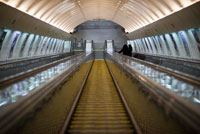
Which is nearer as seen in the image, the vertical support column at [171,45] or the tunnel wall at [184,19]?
the tunnel wall at [184,19]

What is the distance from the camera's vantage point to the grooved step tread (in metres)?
4.76

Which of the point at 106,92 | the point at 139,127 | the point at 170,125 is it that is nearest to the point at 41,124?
the point at 170,125

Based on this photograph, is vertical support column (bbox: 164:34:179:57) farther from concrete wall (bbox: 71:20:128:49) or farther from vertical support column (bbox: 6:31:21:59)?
concrete wall (bbox: 71:20:128:49)

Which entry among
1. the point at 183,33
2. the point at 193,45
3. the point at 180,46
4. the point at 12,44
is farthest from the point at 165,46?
the point at 12,44

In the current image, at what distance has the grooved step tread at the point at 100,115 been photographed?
4762 mm

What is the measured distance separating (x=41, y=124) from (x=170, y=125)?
199 centimetres

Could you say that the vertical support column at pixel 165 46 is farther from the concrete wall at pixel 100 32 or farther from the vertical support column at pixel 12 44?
the concrete wall at pixel 100 32

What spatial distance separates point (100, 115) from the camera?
5816 mm

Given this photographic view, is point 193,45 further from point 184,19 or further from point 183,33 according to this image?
point 184,19

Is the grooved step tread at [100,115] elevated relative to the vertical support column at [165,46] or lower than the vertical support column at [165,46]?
lower

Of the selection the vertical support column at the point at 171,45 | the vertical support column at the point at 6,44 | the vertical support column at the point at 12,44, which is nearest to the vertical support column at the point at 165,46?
the vertical support column at the point at 171,45

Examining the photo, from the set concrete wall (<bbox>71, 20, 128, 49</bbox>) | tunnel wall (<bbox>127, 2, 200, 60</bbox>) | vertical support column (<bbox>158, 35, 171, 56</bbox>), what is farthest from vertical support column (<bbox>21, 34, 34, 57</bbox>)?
concrete wall (<bbox>71, 20, 128, 49</bbox>)

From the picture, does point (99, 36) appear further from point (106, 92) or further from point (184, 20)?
point (106, 92)

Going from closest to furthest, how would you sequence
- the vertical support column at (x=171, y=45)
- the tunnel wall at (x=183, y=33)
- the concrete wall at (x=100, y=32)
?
1. the tunnel wall at (x=183, y=33)
2. the vertical support column at (x=171, y=45)
3. the concrete wall at (x=100, y=32)
